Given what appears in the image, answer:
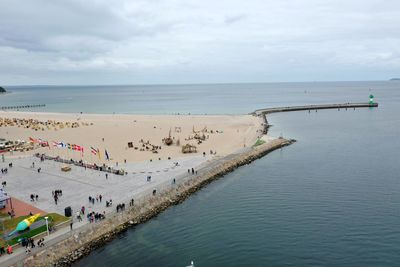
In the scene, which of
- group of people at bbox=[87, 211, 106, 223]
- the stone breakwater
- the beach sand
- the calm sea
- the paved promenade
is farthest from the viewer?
the beach sand

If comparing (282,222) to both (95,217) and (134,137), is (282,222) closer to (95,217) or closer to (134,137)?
(95,217)

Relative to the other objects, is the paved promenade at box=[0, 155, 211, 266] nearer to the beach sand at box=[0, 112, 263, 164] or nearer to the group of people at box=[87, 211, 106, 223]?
the group of people at box=[87, 211, 106, 223]

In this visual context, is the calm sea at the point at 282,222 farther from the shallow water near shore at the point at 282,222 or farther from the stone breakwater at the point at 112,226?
the stone breakwater at the point at 112,226

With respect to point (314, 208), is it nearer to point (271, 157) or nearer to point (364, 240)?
point (364, 240)

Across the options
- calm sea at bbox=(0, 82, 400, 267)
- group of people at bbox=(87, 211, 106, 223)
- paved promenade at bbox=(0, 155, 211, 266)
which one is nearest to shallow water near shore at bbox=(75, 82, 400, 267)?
calm sea at bbox=(0, 82, 400, 267)

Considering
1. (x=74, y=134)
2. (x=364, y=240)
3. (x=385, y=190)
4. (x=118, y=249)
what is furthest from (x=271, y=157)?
(x=74, y=134)

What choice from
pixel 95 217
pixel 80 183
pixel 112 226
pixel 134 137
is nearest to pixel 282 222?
pixel 112 226
